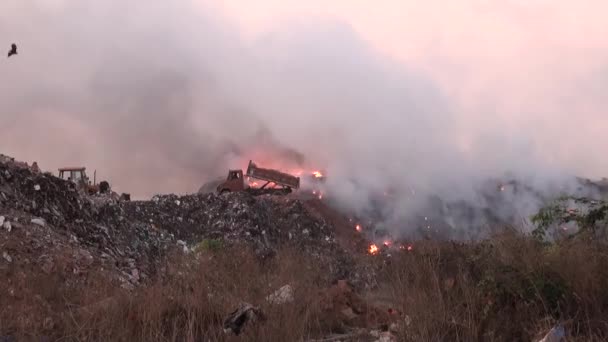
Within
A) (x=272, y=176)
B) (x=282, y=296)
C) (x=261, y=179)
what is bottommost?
(x=282, y=296)

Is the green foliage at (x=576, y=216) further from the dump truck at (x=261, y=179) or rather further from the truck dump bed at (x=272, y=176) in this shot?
the truck dump bed at (x=272, y=176)

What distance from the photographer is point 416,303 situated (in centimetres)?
429

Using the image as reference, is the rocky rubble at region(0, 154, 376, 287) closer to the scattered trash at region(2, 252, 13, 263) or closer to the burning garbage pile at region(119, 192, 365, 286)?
the burning garbage pile at region(119, 192, 365, 286)

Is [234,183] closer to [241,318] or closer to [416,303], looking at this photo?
[241,318]

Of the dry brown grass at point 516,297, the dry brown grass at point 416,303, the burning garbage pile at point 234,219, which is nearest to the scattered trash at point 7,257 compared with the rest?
the dry brown grass at point 416,303

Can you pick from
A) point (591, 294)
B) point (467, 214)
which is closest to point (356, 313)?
point (591, 294)

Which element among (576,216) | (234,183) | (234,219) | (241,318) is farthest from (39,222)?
(234,183)

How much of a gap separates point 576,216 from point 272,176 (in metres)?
25.4

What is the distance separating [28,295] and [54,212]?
23.5ft

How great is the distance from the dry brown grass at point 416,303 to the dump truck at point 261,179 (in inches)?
960

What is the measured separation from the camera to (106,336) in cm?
409

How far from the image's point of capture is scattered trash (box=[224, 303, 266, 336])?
449 cm

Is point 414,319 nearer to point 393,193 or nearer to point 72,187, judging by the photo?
point 72,187

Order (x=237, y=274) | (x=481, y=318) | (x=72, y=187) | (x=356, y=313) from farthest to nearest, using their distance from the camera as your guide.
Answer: (x=72, y=187) → (x=237, y=274) → (x=356, y=313) → (x=481, y=318)
